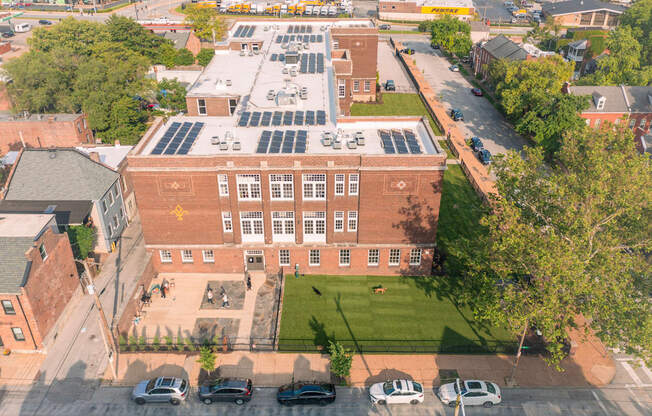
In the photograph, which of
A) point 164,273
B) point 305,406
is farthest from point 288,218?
point 305,406

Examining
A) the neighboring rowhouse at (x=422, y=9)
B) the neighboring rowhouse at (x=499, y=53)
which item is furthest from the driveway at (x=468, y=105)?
the neighboring rowhouse at (x=422, y=9)

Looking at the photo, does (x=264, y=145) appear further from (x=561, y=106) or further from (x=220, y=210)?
(x=561, y=106)

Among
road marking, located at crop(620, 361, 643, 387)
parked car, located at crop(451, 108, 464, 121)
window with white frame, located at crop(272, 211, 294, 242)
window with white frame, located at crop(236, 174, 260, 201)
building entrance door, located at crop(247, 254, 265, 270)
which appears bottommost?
road marking, located at crop(620, 361, 643, 387)

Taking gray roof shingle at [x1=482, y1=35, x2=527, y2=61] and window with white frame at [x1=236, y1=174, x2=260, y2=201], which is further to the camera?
gray roof shingle at [x1=482, y1=35, x2=527, y2=61]

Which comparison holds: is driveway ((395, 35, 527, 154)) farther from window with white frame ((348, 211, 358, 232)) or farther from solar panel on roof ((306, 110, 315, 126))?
window with white frame ((348, 211, 358, 232))

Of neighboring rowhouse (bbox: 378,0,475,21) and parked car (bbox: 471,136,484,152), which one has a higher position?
neighboring rowhouse (bbox: 378,0,475,21)

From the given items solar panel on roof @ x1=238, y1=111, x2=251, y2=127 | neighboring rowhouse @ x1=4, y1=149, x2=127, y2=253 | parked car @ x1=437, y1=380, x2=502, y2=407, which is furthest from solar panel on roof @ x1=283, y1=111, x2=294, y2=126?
parked car @ x1=437, y1=380, x2=502, y2=407

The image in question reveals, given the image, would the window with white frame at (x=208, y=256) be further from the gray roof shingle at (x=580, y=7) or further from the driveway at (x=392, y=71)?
the gray roof shingle at (x=580, y=7)
